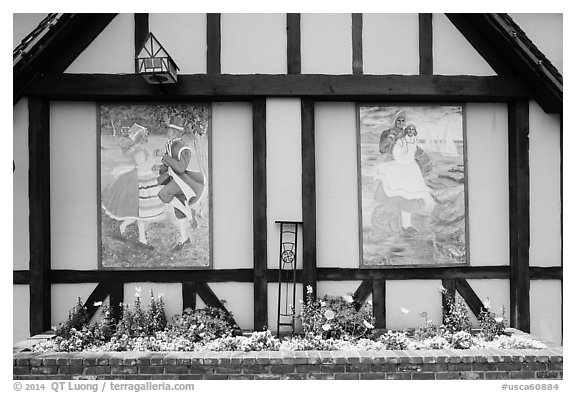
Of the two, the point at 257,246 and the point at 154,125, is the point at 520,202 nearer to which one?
the point at 257,246

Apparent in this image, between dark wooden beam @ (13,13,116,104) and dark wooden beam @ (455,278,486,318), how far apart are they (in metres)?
5.06

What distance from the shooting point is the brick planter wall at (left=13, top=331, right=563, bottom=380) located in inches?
178

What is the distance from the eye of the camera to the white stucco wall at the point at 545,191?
550 centimetres

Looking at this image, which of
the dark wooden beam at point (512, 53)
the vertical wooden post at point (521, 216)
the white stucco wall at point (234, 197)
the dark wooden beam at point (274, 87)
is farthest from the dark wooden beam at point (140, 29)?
the vertical wooden post at point (521, 216)

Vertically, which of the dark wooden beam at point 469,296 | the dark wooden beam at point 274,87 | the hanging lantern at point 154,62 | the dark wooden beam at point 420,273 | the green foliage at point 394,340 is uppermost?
the hanging lantern at point 154,62

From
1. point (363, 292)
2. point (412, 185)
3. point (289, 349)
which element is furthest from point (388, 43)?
point (289, 349)

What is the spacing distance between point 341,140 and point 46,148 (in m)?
3.38

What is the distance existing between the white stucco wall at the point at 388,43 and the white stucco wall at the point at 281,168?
1.03m

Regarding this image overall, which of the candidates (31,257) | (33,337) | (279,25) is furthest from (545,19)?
(33,337)

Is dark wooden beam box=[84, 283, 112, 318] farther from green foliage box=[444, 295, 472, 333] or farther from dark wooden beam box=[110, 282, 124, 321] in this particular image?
green foliage box=[444, 295, 472, 333]

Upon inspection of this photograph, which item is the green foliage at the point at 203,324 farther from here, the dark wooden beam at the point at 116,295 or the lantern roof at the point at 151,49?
the lantern roof at the point at 151,49

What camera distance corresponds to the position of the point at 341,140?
5.52 m

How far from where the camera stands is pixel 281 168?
532 centimetres

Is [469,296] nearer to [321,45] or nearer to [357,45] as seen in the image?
[357,45]
